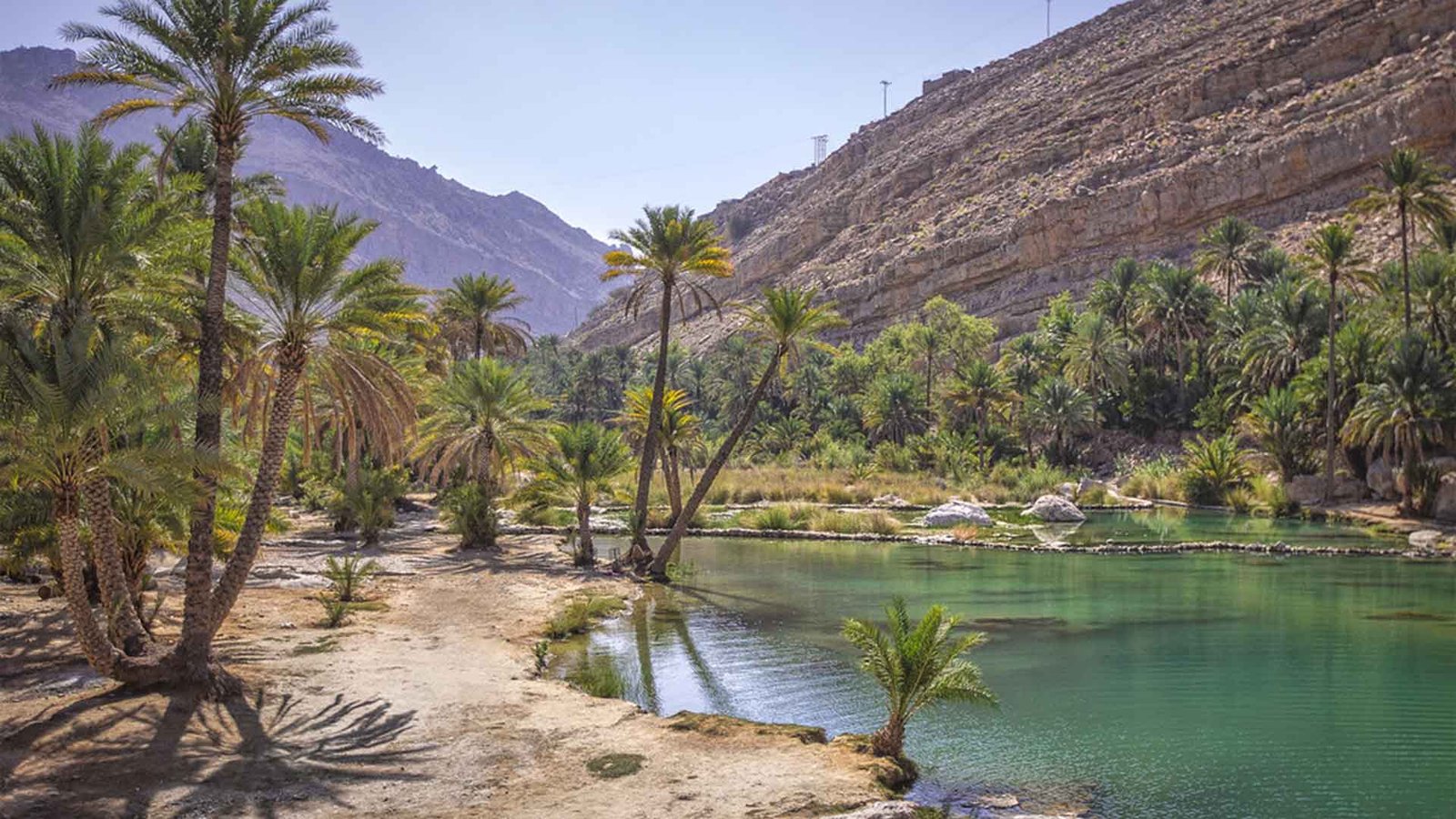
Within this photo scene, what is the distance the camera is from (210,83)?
1222cm

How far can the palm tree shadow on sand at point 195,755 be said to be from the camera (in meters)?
8.37

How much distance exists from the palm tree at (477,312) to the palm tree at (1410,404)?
34.4m

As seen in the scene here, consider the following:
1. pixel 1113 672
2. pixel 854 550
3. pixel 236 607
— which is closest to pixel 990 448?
pixel 854 550

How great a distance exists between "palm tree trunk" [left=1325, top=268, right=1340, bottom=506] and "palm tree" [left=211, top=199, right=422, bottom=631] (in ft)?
128

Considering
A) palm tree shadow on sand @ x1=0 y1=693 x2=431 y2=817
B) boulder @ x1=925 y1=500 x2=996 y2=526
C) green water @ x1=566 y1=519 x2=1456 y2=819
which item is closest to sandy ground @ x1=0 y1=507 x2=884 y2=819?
palm tree shadow on sand @ x1=0 y1=693 x2=431 y2=817

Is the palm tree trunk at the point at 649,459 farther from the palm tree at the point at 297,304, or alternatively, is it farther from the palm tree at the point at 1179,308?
the palm tree at the point at 1179,308

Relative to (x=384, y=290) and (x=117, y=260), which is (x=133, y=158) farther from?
(x=384, y=290)

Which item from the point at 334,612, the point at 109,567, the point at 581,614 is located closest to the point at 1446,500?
the point at 581,614

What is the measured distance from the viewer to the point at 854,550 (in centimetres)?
3164

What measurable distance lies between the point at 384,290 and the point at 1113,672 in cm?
1247

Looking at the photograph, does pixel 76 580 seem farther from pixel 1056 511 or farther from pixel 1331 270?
pixel 1331 270

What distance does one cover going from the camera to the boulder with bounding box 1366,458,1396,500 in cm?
3994

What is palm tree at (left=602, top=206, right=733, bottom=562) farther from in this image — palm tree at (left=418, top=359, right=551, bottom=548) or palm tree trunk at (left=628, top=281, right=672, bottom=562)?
palm tree at (left=418, top=359, right=551, bottom=548)

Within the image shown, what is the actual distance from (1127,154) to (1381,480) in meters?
54.4
